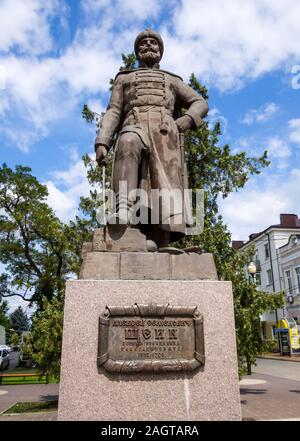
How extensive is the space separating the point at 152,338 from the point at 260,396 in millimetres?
10676

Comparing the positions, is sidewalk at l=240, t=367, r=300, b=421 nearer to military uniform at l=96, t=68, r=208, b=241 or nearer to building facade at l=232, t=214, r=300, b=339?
military uniform at l=96, t=68, r=208, b=241

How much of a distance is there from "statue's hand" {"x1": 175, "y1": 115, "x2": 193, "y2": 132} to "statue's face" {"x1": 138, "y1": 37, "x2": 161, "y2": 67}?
909 mm

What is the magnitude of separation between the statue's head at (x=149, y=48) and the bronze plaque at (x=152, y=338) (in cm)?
308

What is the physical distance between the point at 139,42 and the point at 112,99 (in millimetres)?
843

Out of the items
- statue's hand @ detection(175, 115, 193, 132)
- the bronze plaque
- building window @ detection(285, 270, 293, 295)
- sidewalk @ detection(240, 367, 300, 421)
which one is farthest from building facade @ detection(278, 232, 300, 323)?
the bronze plaque

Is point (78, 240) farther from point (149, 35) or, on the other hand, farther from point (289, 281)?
point (289, 281)

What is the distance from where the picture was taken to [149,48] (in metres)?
4.93

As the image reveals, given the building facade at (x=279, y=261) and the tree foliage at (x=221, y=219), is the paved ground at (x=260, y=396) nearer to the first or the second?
the tree foliage at (x=221, y=219)

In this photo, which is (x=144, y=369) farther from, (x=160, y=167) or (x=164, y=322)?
(x=160, y=167)

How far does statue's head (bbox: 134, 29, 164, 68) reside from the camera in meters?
4.92

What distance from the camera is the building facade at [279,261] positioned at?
32250 mm

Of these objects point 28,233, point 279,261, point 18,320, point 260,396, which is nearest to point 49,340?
point 260,396

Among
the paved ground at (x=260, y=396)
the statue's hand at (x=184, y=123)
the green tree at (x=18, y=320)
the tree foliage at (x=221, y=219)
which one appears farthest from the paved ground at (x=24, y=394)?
the green tree at (x=18, y=320)

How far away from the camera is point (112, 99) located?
4805mm
